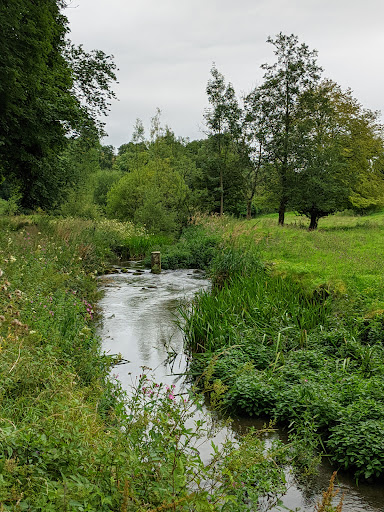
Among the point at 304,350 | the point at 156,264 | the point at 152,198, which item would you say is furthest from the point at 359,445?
the point at 152,198

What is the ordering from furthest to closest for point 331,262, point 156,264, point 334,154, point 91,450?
point 334,154
point 156,264
point 331,262
point 91,450

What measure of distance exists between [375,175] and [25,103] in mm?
21454

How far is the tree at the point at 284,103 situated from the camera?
2569cm

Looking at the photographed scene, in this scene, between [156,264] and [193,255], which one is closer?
[156,264]

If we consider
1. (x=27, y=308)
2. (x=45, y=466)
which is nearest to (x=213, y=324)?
(x=27, y=308)

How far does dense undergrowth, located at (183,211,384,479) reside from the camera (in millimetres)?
4098

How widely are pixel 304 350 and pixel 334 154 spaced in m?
20.8

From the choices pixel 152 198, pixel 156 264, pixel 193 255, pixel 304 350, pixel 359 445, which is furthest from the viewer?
pixel 152 198

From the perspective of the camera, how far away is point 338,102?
27078 mm

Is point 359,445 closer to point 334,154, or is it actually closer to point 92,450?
point 92,450

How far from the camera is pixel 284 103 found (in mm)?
26406

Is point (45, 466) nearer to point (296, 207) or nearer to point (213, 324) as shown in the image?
point (213, 324)

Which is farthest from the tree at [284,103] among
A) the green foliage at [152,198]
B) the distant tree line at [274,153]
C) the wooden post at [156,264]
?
the wooden post at [156,264]

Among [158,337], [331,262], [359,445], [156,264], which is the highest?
[331,262]
